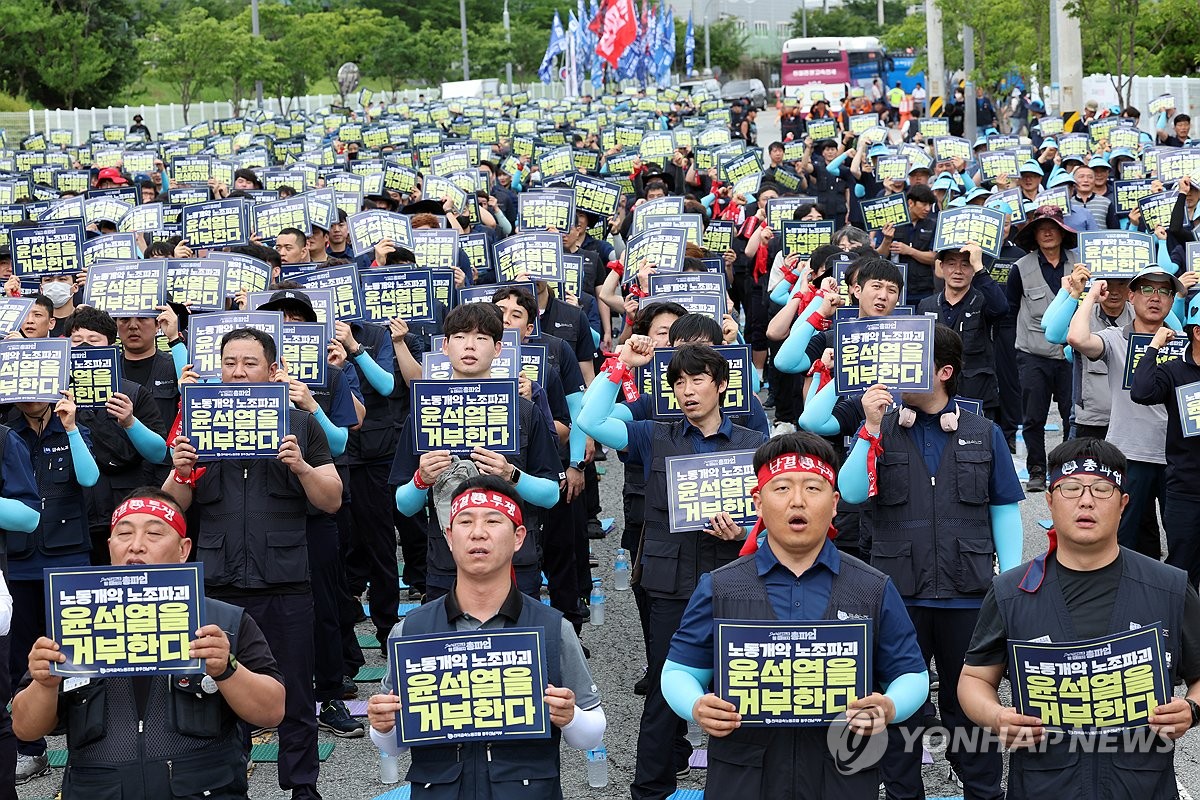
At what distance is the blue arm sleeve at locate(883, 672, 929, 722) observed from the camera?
16.7ft

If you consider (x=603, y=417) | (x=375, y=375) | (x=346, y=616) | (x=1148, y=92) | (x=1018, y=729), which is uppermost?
(x=1148, y=92)

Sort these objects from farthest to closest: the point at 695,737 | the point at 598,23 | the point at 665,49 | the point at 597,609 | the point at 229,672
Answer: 1. the point at 665,49
2. the point at 598,23
3. the point at 597,609
4. the point at 695,737
5. the point at 229,672

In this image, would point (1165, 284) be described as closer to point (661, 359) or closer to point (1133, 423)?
point (1133, 423)

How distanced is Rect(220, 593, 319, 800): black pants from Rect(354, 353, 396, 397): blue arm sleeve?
7.88ft

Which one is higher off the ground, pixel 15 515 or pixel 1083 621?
pixel 15 515

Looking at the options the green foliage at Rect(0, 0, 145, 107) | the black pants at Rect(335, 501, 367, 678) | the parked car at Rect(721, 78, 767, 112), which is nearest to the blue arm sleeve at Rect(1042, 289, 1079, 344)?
the black pants at Rect(335, 501, 367, 678)

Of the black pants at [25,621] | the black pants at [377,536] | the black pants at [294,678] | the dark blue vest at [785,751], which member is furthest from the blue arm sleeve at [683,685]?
the black pants at [377,536]

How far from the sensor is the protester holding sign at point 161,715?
5312 millimetres

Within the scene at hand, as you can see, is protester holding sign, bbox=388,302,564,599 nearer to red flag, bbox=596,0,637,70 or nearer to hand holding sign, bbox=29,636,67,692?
hand holding sign, bbox=29,636,67,692

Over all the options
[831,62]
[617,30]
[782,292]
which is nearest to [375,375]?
[782,292]

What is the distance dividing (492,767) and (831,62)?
66.3 m

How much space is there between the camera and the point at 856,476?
7.11 meters

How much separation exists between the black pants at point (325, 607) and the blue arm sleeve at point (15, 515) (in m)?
1.43

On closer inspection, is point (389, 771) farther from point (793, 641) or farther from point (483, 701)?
point (793, 641)
